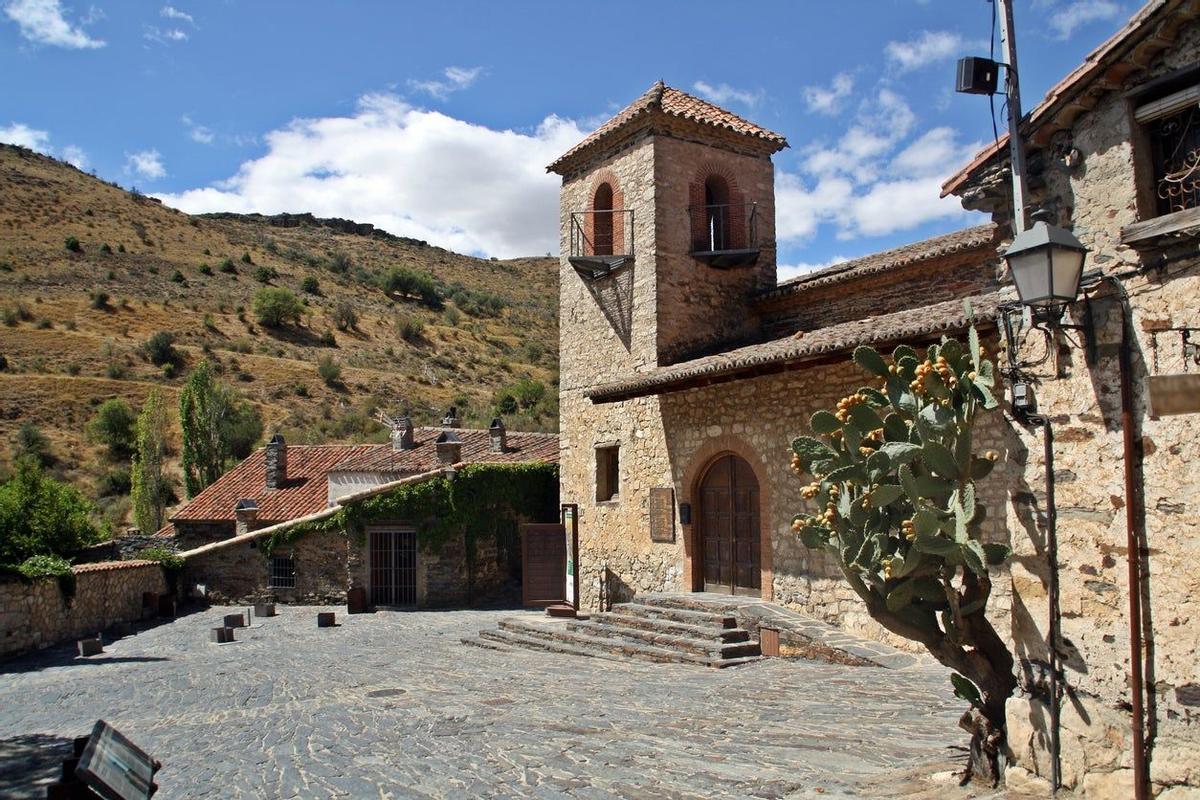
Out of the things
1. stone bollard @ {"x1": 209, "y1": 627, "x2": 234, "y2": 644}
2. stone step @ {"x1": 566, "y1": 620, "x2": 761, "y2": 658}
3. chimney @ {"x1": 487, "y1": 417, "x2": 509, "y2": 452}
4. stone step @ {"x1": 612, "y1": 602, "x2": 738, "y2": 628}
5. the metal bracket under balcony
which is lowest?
stone bollard @ {"x1": 209, "y1": 627, "x2": 234, "y2": 644}

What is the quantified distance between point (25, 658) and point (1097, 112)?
18294 millimetres

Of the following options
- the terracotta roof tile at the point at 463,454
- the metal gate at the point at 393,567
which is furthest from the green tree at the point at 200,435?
the metal gate at the point at 393,567

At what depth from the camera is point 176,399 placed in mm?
40938

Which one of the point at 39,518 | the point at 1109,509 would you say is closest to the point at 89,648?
the point at 39,518

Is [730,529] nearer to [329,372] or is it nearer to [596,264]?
[596,264]

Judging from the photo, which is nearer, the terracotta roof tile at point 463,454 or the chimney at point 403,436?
the terracotta roof tile at point 463,454

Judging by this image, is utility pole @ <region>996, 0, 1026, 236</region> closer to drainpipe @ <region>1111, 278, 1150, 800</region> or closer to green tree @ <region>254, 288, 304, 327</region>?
drainpipe @ <region>1111, 278, 1150, 800</region>

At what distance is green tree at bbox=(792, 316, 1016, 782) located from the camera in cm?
585

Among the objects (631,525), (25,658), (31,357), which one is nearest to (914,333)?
(631,525)

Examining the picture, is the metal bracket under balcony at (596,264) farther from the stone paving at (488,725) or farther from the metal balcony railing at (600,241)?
the stone paving at (488,725)

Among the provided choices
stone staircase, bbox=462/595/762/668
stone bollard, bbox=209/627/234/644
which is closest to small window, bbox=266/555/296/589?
stone bollard, bbox=209/627/234/644

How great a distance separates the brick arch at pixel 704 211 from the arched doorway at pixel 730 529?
4991 mm

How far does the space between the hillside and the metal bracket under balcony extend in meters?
22.1

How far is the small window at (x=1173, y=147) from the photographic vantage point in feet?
16.9
